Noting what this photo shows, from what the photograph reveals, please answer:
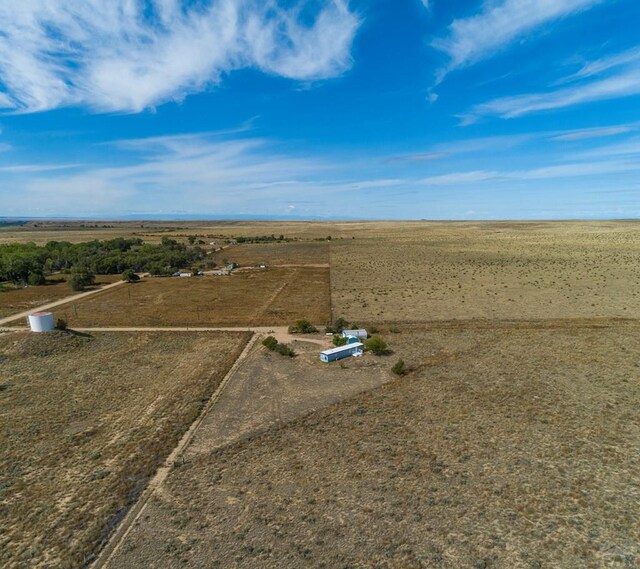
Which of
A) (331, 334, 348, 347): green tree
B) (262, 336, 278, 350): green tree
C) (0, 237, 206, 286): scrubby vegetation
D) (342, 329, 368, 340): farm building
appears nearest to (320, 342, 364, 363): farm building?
(331, 334, 348, 347): green tree

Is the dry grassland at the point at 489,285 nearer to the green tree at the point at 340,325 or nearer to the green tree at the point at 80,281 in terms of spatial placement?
the green tree at the point at 340,325

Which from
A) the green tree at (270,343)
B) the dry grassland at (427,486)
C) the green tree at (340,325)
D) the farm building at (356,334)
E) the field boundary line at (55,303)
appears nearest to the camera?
the dry grassland at (427,486)

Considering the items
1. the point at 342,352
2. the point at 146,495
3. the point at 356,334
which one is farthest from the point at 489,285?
the point at 146,495

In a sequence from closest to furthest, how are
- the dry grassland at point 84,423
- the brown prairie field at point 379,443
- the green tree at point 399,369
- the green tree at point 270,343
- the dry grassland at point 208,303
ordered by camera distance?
the brown prairie field at point 379,443
the dry grassland at point 84,423
the green tree at point 399,369
the green tree at point 270,343
the dry grassland at point 208,303

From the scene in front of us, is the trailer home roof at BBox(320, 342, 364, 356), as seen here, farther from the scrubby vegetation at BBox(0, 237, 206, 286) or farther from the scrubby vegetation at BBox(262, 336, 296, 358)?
the scrubby vegetation at BBox(0, 237, 206, 286)

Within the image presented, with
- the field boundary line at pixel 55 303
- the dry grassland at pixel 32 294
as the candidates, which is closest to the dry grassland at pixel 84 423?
the field boundary line at pixel 55 303

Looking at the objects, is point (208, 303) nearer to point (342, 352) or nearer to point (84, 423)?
point (342, 352)

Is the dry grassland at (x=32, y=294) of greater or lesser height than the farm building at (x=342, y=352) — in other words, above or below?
below
